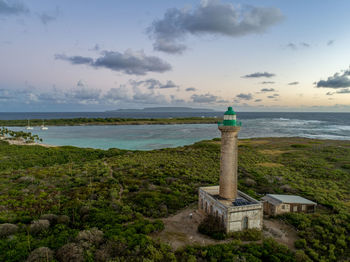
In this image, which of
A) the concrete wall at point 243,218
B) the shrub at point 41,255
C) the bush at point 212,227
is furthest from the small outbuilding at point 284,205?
the shrub at point 41,255

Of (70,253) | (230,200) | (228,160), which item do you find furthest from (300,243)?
(70,253)

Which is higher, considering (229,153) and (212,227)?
(229,153)

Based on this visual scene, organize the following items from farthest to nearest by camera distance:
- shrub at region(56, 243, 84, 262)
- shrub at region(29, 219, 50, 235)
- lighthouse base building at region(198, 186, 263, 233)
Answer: lighthouse base building at region(198, 186, 263, 233)
shrub at region(29, 219, 50, 235)
shrub at region(56, 243, 84, 262)

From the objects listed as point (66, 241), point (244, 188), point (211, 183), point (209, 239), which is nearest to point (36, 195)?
point (66, 241)

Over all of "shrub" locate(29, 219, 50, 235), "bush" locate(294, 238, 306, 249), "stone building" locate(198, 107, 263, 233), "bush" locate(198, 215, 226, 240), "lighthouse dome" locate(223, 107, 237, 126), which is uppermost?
"lighthouse dome" locate(223, 107, 237, 126)

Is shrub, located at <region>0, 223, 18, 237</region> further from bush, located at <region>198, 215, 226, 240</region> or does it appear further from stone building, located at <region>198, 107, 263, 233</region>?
stone building, located at <region>198, 107, 263, 233</region>

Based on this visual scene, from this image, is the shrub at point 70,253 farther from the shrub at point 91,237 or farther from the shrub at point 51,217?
the shrub at point 51,217

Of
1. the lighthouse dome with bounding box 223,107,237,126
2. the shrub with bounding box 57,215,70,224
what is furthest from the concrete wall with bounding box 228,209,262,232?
the shrub with bounding box 57,215,70,224

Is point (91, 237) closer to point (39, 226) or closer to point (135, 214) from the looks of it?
Result: point (39, 226)
